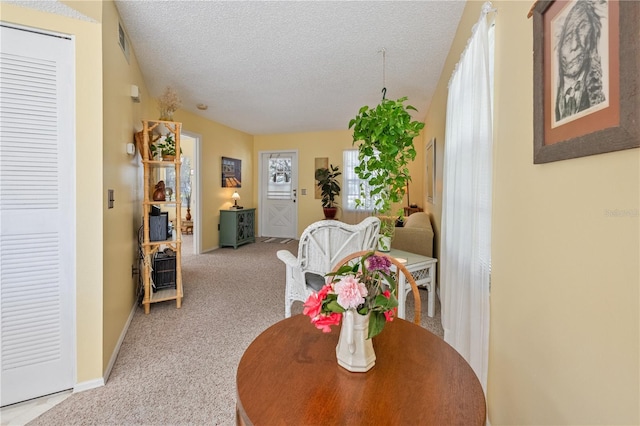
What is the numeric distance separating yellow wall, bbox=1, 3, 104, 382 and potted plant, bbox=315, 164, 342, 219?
4688 mm

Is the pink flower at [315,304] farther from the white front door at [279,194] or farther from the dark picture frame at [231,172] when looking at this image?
the white front door at [279,194]

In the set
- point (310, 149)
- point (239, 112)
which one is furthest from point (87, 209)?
point (310, 149)

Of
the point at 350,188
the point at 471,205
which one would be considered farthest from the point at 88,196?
the point at 350,188

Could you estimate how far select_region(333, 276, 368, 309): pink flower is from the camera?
0.78 m

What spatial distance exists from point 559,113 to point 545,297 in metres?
0.57

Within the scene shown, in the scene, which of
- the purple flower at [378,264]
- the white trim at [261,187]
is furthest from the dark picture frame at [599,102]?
the white trim at [261,187]

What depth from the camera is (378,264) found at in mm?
866

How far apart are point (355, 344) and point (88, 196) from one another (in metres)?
1.78

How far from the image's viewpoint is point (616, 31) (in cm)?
64

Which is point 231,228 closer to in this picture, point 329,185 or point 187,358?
point 329,185

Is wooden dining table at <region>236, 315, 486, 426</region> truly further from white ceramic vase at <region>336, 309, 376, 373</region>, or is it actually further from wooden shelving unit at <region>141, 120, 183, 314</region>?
wooden shelving unit at <region>141, 120, 183, 314</region>

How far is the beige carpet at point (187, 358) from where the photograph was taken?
157 cm

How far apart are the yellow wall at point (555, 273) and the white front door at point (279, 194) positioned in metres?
5.68

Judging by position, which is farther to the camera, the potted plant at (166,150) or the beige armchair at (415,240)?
the beige armchair at (415,240)
